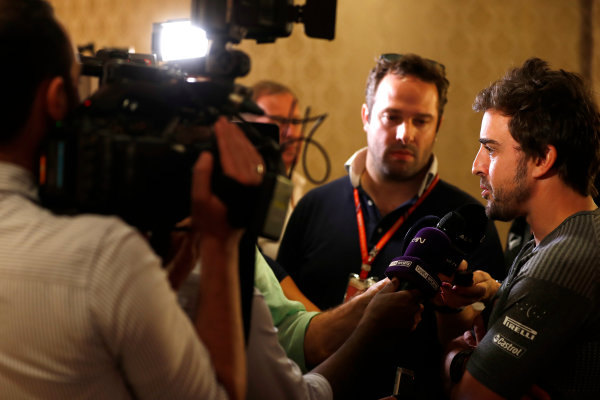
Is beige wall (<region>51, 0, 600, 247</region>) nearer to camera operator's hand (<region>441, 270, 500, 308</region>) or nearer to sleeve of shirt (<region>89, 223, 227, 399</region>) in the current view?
camera operator's hand (<region>441, 270, 500, 308</region>)

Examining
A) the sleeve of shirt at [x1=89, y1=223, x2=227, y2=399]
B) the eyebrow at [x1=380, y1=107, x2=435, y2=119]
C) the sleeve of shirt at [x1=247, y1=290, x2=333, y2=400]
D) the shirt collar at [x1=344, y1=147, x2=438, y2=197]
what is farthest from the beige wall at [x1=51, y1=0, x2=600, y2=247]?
the sleeve of shirt at [x1=89, y1=223, x2=227, y2=399]

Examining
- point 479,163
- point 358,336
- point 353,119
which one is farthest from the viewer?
point 353,119

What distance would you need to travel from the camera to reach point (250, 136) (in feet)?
2.96

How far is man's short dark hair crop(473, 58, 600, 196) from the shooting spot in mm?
1422

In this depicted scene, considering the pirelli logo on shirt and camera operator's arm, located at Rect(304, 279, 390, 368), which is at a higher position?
the pirelli logo on shirt

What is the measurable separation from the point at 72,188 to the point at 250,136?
0.28 metres

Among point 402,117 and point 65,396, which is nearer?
point 65,396

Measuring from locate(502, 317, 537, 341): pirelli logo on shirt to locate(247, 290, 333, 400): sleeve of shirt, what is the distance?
0.54 metres

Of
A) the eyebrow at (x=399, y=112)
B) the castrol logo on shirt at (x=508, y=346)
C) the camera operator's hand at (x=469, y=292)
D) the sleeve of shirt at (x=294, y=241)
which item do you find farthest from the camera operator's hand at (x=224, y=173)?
the eyebrow at (x=399, y=112)

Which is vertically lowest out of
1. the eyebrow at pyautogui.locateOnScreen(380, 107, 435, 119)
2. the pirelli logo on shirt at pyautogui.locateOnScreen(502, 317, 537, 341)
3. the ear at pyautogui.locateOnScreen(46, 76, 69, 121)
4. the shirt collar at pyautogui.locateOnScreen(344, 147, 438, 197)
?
the pirelli logo on shirt at pyautogui.locateOnScreen(502, 317, 537, 341)

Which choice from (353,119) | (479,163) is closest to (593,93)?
(479,163)

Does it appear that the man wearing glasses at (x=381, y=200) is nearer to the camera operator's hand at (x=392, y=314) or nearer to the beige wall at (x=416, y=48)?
the camera operator's hand at (x=392, y=314)

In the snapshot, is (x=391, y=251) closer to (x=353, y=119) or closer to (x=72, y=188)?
(x=72, y=188)

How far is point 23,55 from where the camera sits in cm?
70
